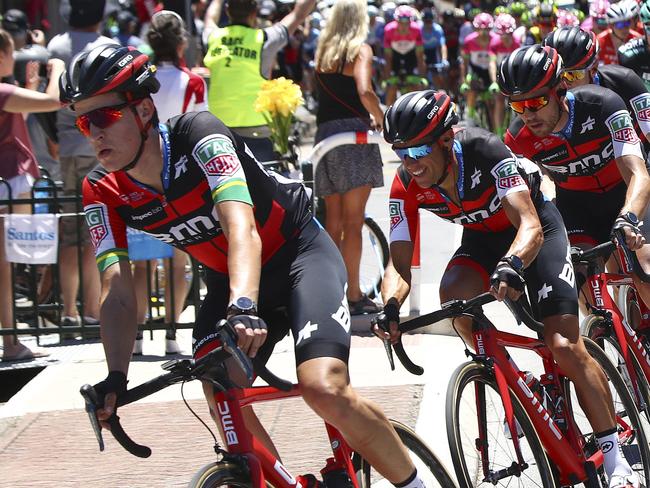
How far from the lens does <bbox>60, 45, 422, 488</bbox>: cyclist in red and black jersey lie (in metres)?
4.26

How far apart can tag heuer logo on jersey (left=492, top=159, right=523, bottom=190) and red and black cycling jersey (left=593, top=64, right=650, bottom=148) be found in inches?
79.0

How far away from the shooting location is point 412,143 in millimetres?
5039

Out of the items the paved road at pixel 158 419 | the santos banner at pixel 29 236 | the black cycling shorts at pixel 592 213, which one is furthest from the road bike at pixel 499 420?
the santos banner at pixel 29 236

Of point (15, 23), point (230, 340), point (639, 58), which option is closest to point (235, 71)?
point (15, 23)

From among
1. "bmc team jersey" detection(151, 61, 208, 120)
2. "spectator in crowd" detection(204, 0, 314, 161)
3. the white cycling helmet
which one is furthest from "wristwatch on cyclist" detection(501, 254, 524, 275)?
the white cycling helmet

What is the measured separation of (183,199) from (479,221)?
1.60 m

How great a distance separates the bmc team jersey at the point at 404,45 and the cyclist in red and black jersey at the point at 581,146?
51.1 ft

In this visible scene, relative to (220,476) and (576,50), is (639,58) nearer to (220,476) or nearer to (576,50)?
(576,50)

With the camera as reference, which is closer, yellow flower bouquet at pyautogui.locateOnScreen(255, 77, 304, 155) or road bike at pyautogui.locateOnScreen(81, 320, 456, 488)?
road bike at pyautogui.locateOnScreen(81, 320, 456, 488)

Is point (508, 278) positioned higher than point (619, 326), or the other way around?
point (508, 278)

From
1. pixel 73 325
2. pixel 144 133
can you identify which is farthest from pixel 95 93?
pixel 73 325

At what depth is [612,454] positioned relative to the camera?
17.8 feet

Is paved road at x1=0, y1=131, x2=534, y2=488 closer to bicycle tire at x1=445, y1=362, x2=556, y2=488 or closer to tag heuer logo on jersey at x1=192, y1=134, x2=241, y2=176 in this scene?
bicycle tire at x1=445, y1=362, x2=556, y2=488

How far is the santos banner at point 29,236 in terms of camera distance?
8812 millimetres
